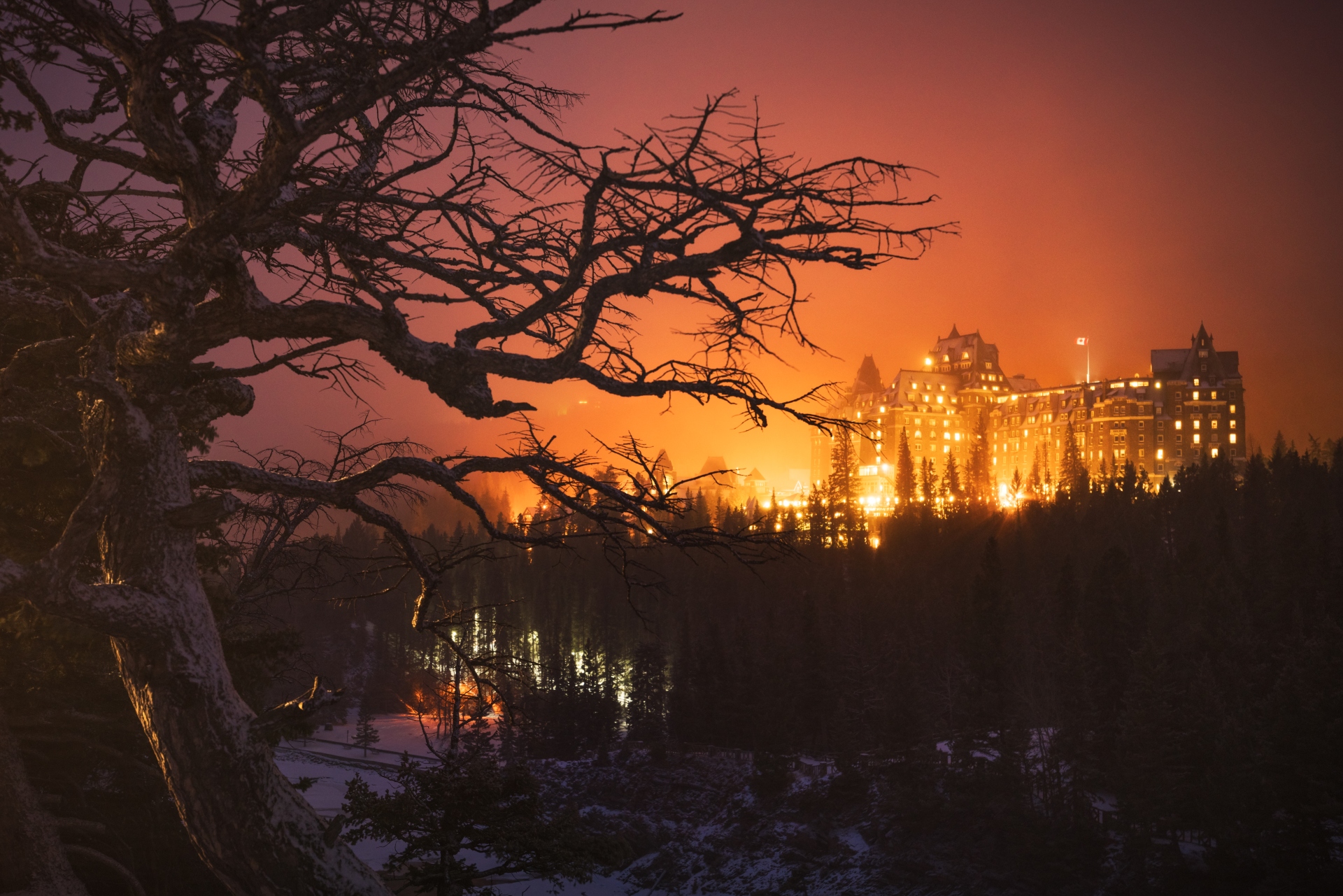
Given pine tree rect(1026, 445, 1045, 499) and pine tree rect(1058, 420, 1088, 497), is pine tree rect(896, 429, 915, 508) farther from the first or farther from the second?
pine tree rect(1058, 420, 1088, 497)

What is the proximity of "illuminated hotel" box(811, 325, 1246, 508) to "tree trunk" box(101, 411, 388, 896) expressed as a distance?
106548 millimetres

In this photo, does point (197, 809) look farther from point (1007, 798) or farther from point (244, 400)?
point (1007, 798)

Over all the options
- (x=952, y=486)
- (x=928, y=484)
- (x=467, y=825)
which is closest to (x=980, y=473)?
(x=952, y=486)

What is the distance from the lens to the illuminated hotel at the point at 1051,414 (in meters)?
123

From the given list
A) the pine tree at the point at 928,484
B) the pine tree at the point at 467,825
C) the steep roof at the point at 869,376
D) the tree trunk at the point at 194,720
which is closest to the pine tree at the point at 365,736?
the pine tree at the point at 467,825

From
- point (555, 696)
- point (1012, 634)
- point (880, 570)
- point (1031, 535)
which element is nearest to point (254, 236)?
point (555, 696)

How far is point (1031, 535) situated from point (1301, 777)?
6013 centimetres

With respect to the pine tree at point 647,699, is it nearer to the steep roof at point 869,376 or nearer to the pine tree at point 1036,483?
the pine tree at point 1036,483

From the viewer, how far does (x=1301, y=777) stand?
3588 centimetres

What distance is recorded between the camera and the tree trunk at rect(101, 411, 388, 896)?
16.0ft

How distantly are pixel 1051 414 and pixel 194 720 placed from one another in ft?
477

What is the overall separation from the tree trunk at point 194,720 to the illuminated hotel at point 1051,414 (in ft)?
350

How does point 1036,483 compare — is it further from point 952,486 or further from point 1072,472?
point 952,486

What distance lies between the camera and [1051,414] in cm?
13425
